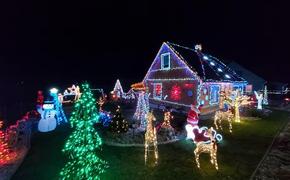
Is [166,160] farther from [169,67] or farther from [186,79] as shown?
[169,67]

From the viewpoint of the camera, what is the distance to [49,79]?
48.5 meters

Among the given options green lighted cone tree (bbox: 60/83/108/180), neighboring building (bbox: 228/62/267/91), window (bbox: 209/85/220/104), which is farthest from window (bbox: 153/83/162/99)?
neighboring building (bbox: 228/62/267/91)

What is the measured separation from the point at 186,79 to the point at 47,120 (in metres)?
13.1

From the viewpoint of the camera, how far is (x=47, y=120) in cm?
1427

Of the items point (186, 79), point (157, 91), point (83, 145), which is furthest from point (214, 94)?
point (83, 145)

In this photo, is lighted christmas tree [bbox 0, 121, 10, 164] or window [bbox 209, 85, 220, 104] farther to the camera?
window [bbox 209, 85, 220, 104]

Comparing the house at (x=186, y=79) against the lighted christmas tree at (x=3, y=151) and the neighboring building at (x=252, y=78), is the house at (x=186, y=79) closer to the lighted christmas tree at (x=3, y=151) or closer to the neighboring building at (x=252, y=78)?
the lighted christmas tree at (x=3, y=151)

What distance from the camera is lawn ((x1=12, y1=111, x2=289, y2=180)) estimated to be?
25.3ft

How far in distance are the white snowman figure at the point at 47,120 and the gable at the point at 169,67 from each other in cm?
1271

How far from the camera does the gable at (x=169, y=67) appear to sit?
2228 centimetres

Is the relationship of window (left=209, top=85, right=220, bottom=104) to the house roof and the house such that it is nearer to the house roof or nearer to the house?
the house

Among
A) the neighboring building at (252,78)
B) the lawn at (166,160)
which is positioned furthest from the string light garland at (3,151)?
the neighboring building at (252,78)

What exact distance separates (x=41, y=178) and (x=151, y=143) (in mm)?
4805

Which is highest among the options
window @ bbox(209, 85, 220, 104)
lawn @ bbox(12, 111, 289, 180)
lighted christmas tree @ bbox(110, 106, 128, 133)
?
window @ bbox(209, 85, 220, 104)
